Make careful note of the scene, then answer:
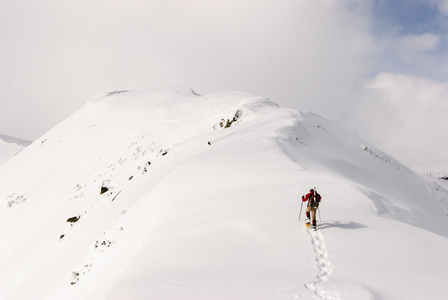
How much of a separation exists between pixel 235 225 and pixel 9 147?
136 metres

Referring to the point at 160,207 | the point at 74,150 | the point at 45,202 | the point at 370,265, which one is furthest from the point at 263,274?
the point at 74,150

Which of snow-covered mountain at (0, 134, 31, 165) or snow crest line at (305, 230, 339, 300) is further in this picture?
snow-covered mountain at (0, 134, 31, 165)

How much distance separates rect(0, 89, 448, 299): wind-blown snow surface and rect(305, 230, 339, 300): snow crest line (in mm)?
37

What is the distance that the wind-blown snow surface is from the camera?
6633mm

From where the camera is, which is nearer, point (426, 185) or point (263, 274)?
point (263, 274)

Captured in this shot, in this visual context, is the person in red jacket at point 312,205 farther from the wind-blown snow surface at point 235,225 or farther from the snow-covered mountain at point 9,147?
the snow-covered mountain at point 9,147

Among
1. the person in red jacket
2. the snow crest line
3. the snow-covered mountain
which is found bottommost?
the snow crest line

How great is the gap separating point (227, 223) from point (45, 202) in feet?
94.7

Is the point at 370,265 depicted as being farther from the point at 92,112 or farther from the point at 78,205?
the point at 92,112

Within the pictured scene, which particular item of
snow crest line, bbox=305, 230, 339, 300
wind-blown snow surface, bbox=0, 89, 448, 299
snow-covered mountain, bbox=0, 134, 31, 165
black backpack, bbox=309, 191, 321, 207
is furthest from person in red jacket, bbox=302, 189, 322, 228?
snow-covered mountain, bbox=0, 134, 31, 165

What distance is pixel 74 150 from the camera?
1737 inches

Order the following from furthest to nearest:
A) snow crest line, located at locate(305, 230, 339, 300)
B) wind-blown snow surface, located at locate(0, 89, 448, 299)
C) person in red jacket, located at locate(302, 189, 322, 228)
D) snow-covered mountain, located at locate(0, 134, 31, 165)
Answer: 1. snow-covered mountain, located at locate(0, 134, 31, 165)
2. person in red jacket, located at locate(302, 189, 322, 228)
3. wind-blown snow surface, located at locate(0, 89, 448, 299)
4. snow crest line, located at locate(305, 230, 339, 300)

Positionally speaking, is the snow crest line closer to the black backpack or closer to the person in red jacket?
the person in red jacket

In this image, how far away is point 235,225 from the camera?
31.6 ft
